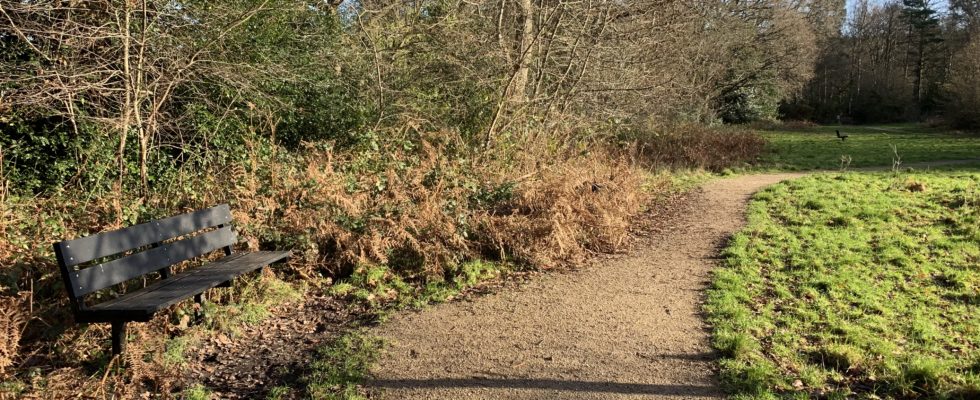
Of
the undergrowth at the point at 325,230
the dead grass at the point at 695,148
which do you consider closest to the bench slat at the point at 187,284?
the undergrowth at the point at 325,230

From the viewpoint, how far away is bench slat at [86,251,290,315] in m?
3.88

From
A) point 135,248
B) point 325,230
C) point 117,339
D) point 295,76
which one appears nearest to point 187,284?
A: point 135,248

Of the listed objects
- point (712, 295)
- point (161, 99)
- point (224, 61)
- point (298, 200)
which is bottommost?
point (712, 295)

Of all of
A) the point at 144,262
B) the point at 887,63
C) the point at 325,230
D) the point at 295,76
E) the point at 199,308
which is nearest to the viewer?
the point at 144,262

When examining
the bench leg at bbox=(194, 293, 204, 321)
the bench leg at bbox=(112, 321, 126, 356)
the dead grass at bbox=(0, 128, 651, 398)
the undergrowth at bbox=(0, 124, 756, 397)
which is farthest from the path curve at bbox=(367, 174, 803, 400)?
the bench leg at bbox=(112, 321, 126, 356)

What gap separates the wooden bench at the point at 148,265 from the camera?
379cm

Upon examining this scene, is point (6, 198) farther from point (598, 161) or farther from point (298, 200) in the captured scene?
point (598, 161)

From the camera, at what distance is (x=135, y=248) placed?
457 cm

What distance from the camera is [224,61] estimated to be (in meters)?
8.02

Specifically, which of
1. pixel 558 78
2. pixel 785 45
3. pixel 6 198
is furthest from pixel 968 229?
pixel 785 45

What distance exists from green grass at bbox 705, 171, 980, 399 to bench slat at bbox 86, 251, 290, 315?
3.61 metres

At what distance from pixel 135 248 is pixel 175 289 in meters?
0.52

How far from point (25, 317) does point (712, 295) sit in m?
5.30

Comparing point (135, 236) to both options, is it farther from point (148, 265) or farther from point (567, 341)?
point (567, 341)
